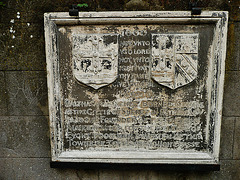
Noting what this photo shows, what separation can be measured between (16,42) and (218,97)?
268cm

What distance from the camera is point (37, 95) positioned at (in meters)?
2.62

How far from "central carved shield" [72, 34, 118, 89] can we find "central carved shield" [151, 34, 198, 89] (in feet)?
1.62

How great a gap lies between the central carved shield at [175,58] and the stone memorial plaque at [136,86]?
12mm

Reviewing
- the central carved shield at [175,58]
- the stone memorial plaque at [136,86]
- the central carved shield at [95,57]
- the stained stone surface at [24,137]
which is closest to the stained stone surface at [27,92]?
the stained stone surface at [24,137]

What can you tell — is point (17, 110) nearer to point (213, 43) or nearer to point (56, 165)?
point (56, 165)

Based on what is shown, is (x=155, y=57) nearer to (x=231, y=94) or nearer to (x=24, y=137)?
(x=231, y=94)

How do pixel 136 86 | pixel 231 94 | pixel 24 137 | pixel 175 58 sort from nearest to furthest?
pixel 175 58, pixel 136 86, pixel 231 94, pixel 24 137

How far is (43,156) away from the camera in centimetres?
274

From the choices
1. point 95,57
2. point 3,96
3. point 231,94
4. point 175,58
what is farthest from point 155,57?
point 3,96

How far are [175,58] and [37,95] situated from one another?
1.87 m

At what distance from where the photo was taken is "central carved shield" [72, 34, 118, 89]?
2.32 metres

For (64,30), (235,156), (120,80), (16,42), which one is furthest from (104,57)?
(235,156)

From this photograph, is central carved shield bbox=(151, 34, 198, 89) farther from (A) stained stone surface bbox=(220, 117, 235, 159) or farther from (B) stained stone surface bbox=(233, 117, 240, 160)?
(B) stained stone surface bbox=(233, 117, 240, 160)

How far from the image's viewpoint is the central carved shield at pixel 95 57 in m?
2.32
